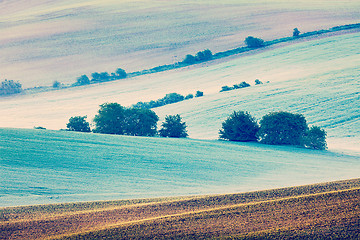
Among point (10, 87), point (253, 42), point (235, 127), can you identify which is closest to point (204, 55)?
point (253, 42)

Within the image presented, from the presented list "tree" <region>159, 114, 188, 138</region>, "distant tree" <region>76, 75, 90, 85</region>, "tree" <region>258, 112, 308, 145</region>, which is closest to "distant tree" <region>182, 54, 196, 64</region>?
"distant tree" <region>76, 75, 90, 85</region>

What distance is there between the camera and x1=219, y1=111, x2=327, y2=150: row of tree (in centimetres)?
2867

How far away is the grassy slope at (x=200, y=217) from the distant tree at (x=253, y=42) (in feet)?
144

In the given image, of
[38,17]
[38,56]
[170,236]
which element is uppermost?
[38,17]

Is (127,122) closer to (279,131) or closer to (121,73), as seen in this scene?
(279,131)

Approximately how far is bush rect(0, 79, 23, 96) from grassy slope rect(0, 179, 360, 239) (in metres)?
38.1

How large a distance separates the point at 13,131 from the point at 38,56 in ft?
123

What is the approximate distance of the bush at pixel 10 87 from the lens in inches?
2037

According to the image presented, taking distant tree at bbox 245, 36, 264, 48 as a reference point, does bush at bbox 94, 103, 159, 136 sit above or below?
below

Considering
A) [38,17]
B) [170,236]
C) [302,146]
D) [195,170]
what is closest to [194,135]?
[302,146]

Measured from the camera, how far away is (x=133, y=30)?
68.8 m

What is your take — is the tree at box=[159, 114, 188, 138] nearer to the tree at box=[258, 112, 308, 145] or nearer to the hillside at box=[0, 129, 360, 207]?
the hillside at box=[0, 129, 360, 207]

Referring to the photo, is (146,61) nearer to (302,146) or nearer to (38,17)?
(38,17)

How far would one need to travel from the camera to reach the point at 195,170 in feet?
73.3
